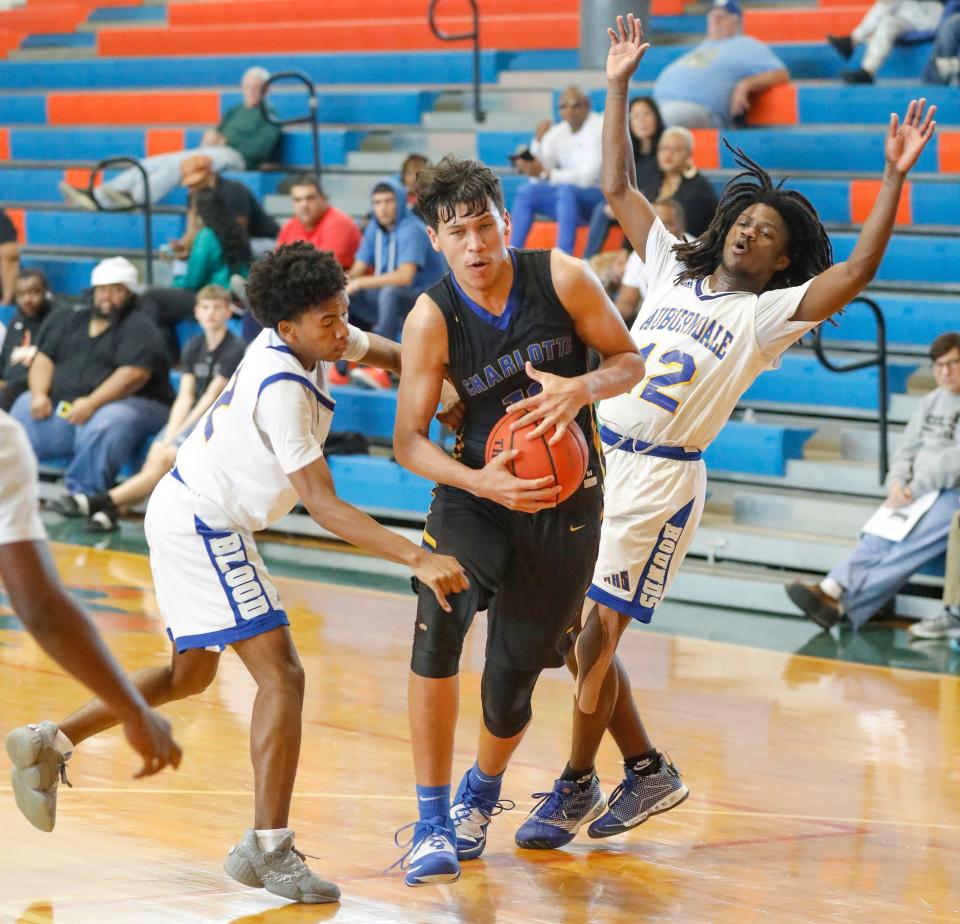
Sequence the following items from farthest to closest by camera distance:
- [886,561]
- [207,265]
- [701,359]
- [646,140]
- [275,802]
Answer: [207,265] < [646,140] < [886,561] < [701,359] < [275,802]

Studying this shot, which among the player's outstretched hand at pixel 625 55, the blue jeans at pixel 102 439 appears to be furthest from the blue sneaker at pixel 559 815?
the blue jeans at pixel 102 439

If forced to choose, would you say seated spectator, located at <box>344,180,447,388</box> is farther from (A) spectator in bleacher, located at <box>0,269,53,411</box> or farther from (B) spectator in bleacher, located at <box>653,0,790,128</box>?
(A) spectator in bleacher, located at <box>0,269,53,411</box>

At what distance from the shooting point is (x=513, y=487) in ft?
12.7

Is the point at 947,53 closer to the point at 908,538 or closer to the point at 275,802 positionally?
the point at 908,538

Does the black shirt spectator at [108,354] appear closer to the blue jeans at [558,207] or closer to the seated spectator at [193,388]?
the seated spectator at [193,388]

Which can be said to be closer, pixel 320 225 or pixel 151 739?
pixel 151 739

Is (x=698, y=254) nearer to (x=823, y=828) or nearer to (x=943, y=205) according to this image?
(x=823, y=828)

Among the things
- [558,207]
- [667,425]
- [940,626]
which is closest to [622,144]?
[667,425]

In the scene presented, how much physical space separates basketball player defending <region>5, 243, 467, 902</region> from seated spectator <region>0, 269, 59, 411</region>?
23.2 ft

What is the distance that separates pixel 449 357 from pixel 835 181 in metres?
6.68

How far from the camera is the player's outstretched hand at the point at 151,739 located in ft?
9.27

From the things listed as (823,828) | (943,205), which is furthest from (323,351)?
(943,205)

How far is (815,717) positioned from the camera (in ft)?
20.6

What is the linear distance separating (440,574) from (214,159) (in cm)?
904
